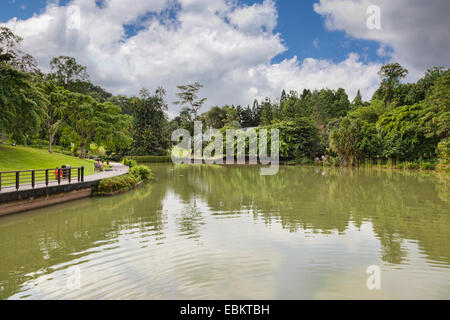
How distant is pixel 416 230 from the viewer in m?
8.05

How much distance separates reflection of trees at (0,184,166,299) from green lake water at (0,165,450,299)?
3 centimetres

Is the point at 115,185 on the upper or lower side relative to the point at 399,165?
lower

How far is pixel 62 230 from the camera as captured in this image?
27.5 ft

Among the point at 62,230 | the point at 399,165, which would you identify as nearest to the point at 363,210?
the point at 62,230

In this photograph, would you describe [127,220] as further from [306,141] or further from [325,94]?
[325,94]

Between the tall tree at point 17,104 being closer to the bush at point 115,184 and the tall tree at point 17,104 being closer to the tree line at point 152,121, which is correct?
the tree line at point 152,121

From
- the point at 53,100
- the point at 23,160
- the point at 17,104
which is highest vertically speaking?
the point at 53,100

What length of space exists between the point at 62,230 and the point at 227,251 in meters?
5.12

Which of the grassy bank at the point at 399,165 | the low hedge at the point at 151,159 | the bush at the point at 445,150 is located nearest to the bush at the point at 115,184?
the bush at the point at 445,150

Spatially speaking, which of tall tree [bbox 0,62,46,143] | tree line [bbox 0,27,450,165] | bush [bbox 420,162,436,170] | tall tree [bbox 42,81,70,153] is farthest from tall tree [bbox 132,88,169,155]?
bush [bbox 420,162,436,170]

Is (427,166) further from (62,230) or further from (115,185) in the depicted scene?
(62,230)

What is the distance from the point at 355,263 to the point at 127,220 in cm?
698

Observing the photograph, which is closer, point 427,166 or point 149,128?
point 427,166
